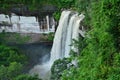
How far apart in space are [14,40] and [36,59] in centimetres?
130

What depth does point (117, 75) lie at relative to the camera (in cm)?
729

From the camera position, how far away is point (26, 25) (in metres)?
17.6

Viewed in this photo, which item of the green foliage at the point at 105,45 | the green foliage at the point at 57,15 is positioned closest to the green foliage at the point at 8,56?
the green foliage at the point at 57,15

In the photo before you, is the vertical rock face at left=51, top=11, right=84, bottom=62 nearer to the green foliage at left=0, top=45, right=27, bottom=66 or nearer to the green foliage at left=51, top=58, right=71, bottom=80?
the green foliage at left=0, top=45, right=27, bottom=66

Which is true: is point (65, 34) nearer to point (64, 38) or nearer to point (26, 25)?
point (64, 38)

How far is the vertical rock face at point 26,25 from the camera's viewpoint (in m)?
17.5

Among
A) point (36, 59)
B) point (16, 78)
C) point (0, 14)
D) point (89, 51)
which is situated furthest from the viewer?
point (0, 14)

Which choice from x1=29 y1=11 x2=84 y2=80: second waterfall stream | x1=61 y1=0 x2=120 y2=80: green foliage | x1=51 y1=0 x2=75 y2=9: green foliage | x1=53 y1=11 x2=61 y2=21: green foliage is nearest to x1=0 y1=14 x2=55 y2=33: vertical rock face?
x1=53 y1=11 x2=61 y2=21: green foliage

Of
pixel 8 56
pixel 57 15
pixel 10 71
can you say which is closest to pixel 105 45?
pixel 10 71

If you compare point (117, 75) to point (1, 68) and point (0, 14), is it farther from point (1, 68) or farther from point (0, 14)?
point (0, 14)

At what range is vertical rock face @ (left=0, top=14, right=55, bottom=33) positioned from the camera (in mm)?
17484

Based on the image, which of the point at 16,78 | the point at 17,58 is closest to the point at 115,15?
the point at 16,78

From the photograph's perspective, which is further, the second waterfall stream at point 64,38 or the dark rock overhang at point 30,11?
the dark rock overhang at point 30,11

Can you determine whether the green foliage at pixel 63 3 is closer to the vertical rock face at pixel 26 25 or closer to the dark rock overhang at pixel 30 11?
the dark rock overhang at pixel 30 11
